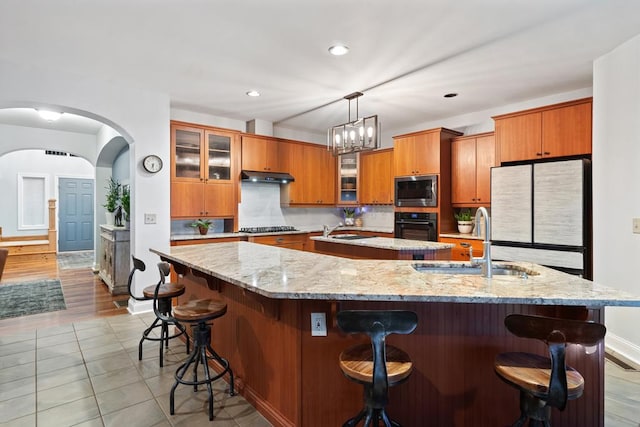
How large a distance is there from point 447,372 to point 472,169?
3.90m

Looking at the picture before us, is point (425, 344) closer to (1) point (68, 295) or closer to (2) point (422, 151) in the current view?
(2) point (422, 151)

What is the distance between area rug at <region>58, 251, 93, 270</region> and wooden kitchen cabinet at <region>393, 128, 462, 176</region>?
6.88 metres

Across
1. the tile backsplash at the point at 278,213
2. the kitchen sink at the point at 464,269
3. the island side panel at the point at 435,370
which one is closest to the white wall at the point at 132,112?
the tile backsplash at the point at 278,213

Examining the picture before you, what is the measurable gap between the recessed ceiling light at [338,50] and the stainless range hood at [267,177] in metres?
2.67

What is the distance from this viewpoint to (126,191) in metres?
5.55

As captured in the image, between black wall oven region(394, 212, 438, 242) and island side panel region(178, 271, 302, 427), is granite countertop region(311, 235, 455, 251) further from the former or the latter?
island side panel region(178, 271, 302, 427)

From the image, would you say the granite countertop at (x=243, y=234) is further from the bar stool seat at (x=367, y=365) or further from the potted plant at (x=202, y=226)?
the bar stool seat at (x=367, y=365)

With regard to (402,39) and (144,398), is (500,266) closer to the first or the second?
(402,39)

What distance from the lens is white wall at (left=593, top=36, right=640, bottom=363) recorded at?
290cm

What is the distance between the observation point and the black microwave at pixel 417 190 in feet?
16.9

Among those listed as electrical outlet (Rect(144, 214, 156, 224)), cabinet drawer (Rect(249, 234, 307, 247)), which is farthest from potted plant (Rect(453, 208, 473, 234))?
electrical outlet (Rect(144, 214, 156, 224))

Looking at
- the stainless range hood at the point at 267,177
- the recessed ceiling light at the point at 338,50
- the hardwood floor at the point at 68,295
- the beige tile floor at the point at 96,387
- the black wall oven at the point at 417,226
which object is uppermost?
the recessed ceiling light at the point at 338,50

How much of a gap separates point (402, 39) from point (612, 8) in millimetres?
1469

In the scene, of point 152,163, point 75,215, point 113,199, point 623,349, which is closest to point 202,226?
point 152,163
